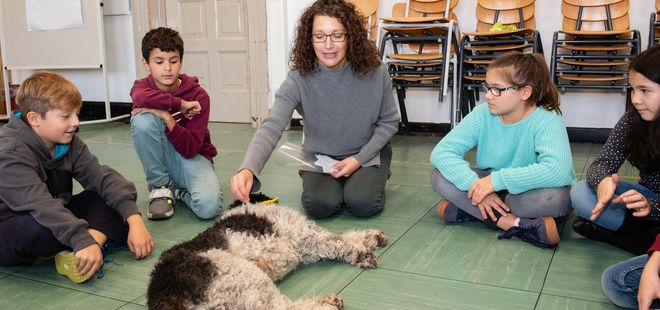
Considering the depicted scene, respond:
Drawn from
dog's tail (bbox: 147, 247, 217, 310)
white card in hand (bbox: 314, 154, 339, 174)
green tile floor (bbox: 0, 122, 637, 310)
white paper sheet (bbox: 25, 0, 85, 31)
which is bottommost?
green tile floor (bbox: 0, 122, 637, 310)

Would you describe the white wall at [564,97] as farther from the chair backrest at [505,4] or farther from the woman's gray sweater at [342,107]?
the woman's gray sweater at [342,107]

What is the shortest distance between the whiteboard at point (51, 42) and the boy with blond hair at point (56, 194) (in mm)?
4035

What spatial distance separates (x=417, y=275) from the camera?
1.85 metres

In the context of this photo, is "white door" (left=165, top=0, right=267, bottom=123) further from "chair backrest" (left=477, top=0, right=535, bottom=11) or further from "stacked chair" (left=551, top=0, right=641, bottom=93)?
"stacked chair" (left=551, top=0, right=641, bottom=93)

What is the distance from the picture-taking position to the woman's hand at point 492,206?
7.26ft

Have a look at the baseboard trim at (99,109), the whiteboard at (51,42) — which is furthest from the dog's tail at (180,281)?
the baseboard trim at (99,109)

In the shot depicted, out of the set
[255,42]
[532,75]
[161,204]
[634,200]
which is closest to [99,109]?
[255,42]

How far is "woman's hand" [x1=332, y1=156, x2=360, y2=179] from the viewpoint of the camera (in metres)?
2.55

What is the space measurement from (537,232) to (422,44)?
2.78 metres

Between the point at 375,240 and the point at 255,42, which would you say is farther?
the point at 255,42

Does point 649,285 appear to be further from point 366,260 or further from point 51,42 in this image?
point 51,42

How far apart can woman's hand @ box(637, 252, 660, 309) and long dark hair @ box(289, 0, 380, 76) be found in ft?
4.84

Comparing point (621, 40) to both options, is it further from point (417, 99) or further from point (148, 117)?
point (148, 117)

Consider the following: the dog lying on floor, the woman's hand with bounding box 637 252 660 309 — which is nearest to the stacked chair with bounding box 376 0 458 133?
the dog lying on floor
